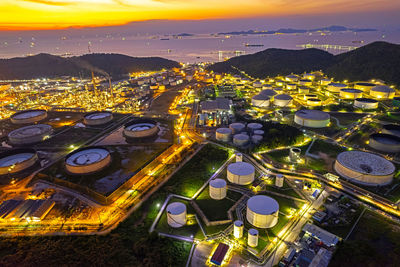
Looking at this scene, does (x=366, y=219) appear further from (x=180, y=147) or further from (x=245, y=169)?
(x=180, y=147)

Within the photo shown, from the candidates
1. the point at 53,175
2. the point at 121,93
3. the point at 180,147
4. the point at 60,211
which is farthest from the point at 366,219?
the point at 121,93

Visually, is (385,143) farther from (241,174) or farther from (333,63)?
(333,63)

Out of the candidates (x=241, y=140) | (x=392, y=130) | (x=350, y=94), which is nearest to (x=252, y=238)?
(x=241, y=140)

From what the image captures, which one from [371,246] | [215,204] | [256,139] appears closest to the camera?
[371,246]

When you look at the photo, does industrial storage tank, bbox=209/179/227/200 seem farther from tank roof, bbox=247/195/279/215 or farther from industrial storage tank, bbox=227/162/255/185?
tank roof, bbox=247/195/279/215

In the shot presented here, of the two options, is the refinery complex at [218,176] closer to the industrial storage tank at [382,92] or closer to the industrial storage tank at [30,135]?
the industrial storage tank at [30,135]

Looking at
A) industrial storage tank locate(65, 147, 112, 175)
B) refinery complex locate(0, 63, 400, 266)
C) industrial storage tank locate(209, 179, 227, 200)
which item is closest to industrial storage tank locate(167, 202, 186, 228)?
refinery complex locate(0, 63, 400, 266)

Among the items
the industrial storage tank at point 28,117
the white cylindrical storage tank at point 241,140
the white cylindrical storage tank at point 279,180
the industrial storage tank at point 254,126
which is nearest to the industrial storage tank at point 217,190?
the white cylindrical storage tank at point 279,180
